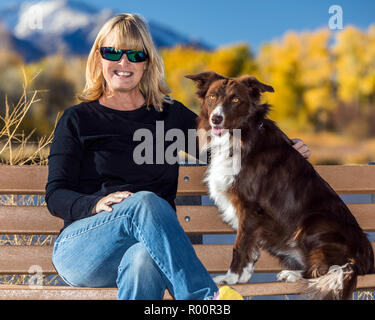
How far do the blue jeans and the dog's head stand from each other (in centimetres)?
90

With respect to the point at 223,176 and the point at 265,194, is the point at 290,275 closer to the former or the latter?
the point at 265,194

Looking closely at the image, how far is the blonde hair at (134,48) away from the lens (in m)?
2.41

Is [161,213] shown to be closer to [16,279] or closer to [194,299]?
[194,299]

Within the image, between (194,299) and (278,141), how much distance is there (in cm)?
123

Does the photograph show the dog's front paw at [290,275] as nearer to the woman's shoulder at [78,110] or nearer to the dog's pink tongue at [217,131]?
the dog's pink tongue at [217,131]

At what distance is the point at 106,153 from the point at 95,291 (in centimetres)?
73

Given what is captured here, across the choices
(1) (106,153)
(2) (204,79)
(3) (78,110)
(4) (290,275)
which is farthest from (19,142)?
(4) (290,275)

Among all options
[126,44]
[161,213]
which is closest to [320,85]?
[126,44]

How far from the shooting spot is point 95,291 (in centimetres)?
223

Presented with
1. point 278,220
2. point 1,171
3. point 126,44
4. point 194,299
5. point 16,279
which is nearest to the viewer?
point 194,299

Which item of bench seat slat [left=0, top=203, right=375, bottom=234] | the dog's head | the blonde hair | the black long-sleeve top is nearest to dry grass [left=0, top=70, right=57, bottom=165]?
bench seat slat [left=0, top=203, right=375, bottom=234]

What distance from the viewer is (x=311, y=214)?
253 cm

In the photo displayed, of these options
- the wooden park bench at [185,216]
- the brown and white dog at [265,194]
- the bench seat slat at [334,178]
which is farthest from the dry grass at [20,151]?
the brown and white dog at [265,194]
